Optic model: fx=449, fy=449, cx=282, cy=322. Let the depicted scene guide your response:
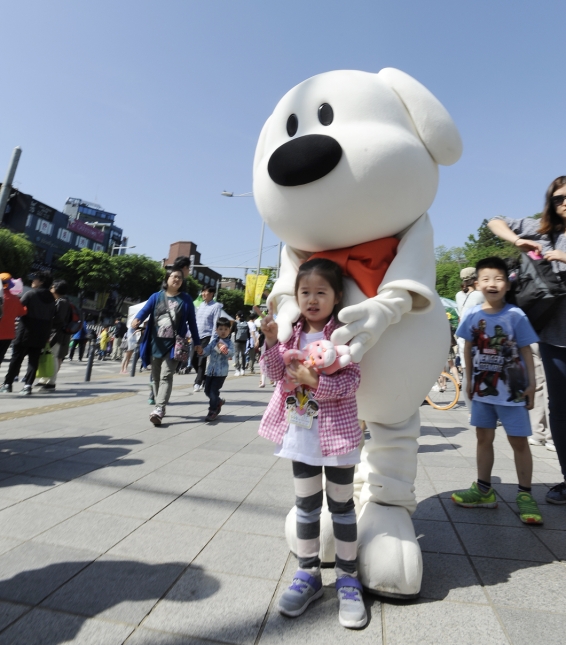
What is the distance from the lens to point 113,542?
2232 mm

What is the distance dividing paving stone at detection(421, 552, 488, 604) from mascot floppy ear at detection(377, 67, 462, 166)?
1918 millimetres

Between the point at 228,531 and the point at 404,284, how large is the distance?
1.59 meters

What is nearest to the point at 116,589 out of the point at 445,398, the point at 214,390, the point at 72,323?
the point at 214,390

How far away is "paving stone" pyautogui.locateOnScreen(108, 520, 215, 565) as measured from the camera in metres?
2.11

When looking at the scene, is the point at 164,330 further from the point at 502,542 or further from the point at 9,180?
the point at 9,180

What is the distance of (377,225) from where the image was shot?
2.05 m

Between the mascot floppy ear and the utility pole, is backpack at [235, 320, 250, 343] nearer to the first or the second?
the utility pole

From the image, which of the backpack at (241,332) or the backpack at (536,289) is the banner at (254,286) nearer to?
the backpack at (241,332)

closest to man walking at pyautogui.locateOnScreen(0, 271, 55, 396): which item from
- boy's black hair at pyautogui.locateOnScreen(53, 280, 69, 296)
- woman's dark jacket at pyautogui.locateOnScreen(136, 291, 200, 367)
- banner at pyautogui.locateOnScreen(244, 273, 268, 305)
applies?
boy's black hair at pyautogui.locateOnScreen(53, 280, 69, 296)

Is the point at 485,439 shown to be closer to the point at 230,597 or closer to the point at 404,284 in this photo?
the point at 404,284

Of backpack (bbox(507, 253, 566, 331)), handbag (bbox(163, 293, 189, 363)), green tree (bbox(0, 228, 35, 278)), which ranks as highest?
green tree (bbox(0, 228, 35, 278))

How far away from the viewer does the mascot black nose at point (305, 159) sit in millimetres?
1923

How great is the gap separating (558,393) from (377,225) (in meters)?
1.74

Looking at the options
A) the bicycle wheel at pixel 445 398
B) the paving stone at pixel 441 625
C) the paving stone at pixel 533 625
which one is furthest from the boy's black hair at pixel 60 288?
the paving stone at pixel 533 625
